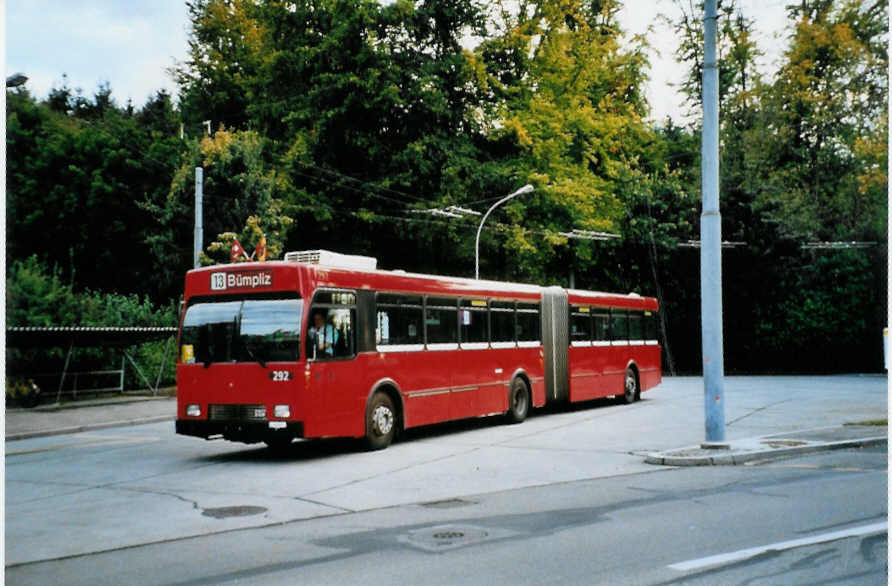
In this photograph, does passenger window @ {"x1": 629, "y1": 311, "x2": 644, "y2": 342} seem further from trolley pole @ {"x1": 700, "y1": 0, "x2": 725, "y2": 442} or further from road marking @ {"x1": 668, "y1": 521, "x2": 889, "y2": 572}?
road marking @ {"x1": 668, "y1": 521, "x2": 889, "y2": 572}

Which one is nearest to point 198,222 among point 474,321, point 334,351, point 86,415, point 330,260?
point 86,415

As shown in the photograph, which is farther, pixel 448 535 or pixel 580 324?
pixel 580 324

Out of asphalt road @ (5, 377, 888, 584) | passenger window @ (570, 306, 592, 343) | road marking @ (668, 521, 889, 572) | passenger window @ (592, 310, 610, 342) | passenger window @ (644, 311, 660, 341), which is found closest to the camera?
road marking @ (668, 521, 889, 572)

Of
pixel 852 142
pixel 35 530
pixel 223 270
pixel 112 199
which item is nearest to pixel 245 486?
pixel 35 530

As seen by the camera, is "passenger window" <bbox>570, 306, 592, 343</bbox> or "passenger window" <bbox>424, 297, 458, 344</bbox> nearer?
"passenger window" <bbox>424, 297, 458, 344</bbox>

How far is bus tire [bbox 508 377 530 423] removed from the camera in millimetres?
19094

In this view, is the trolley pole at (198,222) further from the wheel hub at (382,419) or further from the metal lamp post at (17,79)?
the wheel hub at (382,419)

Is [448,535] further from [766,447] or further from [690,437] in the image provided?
[690,437]

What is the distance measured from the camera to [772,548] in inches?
277

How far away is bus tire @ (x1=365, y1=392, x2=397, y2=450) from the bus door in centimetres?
27

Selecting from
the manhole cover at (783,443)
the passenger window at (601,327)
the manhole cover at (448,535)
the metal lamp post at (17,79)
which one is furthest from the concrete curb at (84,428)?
the manhole cover at (783,443)

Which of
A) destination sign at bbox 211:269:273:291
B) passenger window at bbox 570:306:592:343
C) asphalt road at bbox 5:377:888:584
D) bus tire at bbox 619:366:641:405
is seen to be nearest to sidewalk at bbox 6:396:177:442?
asphalt road at bbox 5:377:888:584

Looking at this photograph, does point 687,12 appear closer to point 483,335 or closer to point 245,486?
point 483,335

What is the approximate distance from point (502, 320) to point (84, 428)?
9.11 m
